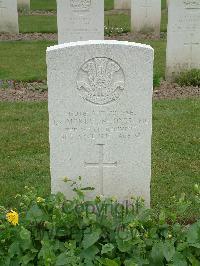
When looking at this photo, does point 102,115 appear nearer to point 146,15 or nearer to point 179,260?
point 179,260

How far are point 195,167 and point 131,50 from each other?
2.05 meters

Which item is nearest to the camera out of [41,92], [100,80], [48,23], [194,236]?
[194,236]

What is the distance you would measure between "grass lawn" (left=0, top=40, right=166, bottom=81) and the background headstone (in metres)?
5.30

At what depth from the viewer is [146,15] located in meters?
13.5

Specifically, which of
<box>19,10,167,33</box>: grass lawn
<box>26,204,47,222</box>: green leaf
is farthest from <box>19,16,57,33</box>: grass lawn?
<box>26,204,47,222</box>: green leaf

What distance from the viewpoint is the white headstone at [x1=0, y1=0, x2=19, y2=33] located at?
13.5 meters

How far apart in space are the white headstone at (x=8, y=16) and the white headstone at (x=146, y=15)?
3021mm

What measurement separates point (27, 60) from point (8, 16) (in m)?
3.33

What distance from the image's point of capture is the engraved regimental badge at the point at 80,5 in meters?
9.01

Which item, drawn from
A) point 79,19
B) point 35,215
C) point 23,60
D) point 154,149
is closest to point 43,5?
point 23,60

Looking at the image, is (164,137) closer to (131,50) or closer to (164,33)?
(131,50)

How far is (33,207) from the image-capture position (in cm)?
339

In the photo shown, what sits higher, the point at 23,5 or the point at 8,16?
the point at 23,5

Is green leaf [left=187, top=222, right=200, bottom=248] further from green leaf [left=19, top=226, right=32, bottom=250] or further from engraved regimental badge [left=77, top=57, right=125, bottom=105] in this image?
engraved regimental badge [left=77, top=57, right=125, bottom=105]
